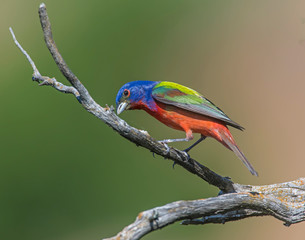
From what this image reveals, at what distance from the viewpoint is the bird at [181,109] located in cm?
485

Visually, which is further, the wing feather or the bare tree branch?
the wing feather

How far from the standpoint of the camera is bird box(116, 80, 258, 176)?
4848 millimetres

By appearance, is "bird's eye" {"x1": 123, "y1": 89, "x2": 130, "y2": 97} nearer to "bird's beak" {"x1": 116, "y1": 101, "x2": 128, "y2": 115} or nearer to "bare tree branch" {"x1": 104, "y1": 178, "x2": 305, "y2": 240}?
"bird's beak" {"x1": 116, "y1": 101, "x2": 128, "y2": 115}

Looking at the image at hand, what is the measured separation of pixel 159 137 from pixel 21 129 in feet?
6.82

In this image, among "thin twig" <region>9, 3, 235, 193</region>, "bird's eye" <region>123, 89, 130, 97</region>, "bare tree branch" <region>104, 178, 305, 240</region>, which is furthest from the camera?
"bird's eye" <region>123, 89, 130, 97</region>

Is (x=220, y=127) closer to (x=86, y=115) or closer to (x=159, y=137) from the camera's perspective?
(x=159, y=137)

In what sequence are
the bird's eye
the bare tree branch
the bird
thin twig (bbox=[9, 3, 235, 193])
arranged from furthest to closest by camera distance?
the bird's eye
the bird
thin twig (bbox=[9, 3, 235, 193])
the bare tree branch

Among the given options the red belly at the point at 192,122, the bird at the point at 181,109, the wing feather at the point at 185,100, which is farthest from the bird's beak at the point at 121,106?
the red belly at the point at 192,122

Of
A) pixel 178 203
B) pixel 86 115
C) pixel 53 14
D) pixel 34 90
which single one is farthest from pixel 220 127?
pixel 53 14

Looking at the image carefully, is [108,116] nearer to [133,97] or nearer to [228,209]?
[228,209]

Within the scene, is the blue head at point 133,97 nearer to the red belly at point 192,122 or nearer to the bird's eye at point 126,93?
the bird's eye at point 126,93

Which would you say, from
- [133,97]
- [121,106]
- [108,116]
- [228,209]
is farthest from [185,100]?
[228,209]

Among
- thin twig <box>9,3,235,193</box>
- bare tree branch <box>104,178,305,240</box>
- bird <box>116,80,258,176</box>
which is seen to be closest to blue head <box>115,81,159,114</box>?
bird <box>116,80,258,176</box>

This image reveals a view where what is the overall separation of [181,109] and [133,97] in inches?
21.9
